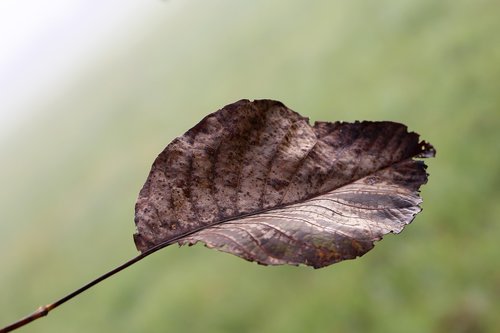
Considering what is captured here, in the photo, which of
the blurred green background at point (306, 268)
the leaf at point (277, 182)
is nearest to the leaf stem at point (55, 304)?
the leaf at point (277, 182)

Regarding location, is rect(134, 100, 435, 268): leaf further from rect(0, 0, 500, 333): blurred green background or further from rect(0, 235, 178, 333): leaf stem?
rect(0, 0, 500, 333): blurred green background

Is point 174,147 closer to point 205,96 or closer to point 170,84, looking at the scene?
point 205,96

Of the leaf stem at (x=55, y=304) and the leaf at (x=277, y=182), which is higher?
the leaf at (x=277, y=182)

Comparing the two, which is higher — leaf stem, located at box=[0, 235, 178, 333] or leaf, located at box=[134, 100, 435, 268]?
leaf, located at box=[134, 100, 435, 268]

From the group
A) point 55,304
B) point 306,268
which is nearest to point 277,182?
point 55,304

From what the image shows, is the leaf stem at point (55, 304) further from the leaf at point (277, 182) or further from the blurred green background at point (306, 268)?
the blurred green background at point (306, 268)

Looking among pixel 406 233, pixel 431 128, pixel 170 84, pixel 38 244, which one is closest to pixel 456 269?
pixel 406 233

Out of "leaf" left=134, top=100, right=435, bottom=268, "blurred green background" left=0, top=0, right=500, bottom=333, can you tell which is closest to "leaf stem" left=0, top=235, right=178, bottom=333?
"leaf" left=134, top=100, right=435, bottom=268
